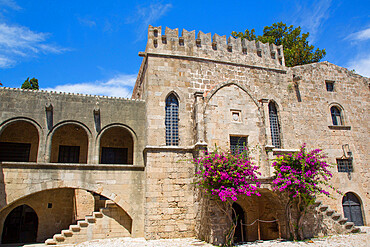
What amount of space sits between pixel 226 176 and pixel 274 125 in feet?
20.7

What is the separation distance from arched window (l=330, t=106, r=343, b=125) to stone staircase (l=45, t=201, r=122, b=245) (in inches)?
530

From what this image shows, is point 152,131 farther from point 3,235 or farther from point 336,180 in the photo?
point 336,180

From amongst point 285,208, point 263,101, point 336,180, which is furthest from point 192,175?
point 336,180

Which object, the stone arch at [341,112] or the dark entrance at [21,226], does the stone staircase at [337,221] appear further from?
the dark entrance at [21,226]

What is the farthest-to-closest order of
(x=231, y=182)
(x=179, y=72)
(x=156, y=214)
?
(x=179, y=72), (x=156, y=214), (x=231, y=182)

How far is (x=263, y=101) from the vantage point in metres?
15.4

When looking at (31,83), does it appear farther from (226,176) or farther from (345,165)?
(345,165)

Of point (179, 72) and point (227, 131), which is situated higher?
point (179, 72)

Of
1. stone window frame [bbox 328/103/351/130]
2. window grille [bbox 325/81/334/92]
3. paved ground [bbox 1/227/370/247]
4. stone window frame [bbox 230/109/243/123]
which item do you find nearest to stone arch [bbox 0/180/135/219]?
paved ground [bbox 1/227/370/247]

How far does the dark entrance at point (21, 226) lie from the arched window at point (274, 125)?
1363cm

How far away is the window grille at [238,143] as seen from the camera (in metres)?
14.3

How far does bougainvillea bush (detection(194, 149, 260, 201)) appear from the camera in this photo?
11.1 meters

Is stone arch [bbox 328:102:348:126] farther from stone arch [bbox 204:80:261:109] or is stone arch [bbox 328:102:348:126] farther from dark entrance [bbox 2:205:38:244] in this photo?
dark entrance [bbox 2:205:38:244]

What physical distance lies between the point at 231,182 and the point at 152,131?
14.9ft
